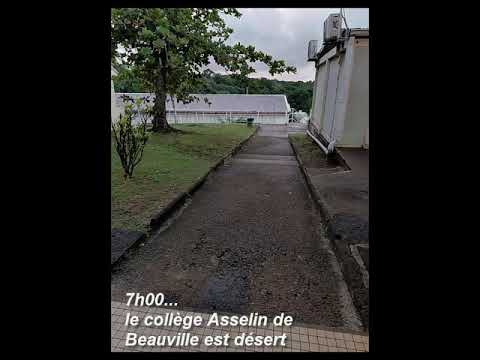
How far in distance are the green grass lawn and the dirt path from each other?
45cm

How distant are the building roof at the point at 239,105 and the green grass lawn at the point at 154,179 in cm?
2787

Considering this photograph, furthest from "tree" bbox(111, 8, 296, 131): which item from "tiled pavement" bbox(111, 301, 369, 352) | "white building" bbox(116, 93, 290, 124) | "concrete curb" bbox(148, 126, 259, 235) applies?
"white building" bbox(116, 93, 290, 124)

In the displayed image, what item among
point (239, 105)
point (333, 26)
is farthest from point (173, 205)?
point (239, 105)

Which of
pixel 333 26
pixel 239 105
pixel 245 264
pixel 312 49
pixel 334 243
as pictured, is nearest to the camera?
pixel 245 264

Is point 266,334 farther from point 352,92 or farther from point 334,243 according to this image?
point 352,92

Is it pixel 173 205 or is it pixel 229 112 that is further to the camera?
pixel 229 112

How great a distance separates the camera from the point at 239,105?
3894 cm

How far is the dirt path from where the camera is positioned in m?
2.52

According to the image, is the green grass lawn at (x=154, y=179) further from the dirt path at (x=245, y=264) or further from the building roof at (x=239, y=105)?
the building roof at (x=239, y=105)

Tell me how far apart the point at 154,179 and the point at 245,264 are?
142 inches
